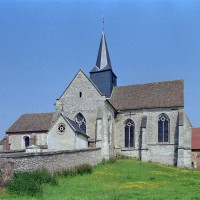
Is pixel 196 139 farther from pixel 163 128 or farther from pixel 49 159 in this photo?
pixel 49 159

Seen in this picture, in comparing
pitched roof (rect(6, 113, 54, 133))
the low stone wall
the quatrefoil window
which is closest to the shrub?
the low stone wall

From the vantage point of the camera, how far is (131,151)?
110 ft

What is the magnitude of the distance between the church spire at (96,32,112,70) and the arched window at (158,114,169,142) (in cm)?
961

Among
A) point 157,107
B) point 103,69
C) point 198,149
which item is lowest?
point 198,149

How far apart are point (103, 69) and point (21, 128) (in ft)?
43.7

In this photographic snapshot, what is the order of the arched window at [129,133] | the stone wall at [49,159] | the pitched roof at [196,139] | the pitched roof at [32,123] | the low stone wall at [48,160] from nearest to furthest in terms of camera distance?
1. the low stone wall at [48,160]
2. the stone wall at [49,159]
3. the arched window at [129,133]
4. the pitched roof at [196,139]
5. the pitched roof at [32,123]

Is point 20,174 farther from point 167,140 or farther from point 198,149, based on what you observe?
point 198,149

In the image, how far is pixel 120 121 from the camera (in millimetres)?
34500

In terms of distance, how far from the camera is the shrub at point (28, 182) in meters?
12.8

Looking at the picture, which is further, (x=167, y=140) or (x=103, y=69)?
(x=103, y=69)

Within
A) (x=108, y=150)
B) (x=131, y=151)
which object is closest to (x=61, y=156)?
(x=108, y=150)

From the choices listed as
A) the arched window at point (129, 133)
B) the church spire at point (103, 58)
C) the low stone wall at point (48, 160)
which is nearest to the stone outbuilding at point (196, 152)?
the arched window at point (129, 133)

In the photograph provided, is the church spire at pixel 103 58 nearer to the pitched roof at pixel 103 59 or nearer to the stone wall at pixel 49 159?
the pitched roof at pixel 103 59

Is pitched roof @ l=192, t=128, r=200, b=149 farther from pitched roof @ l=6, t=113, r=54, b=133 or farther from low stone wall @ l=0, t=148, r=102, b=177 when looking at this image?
pitched roof @ l=6, t=113, r=54, b=133
